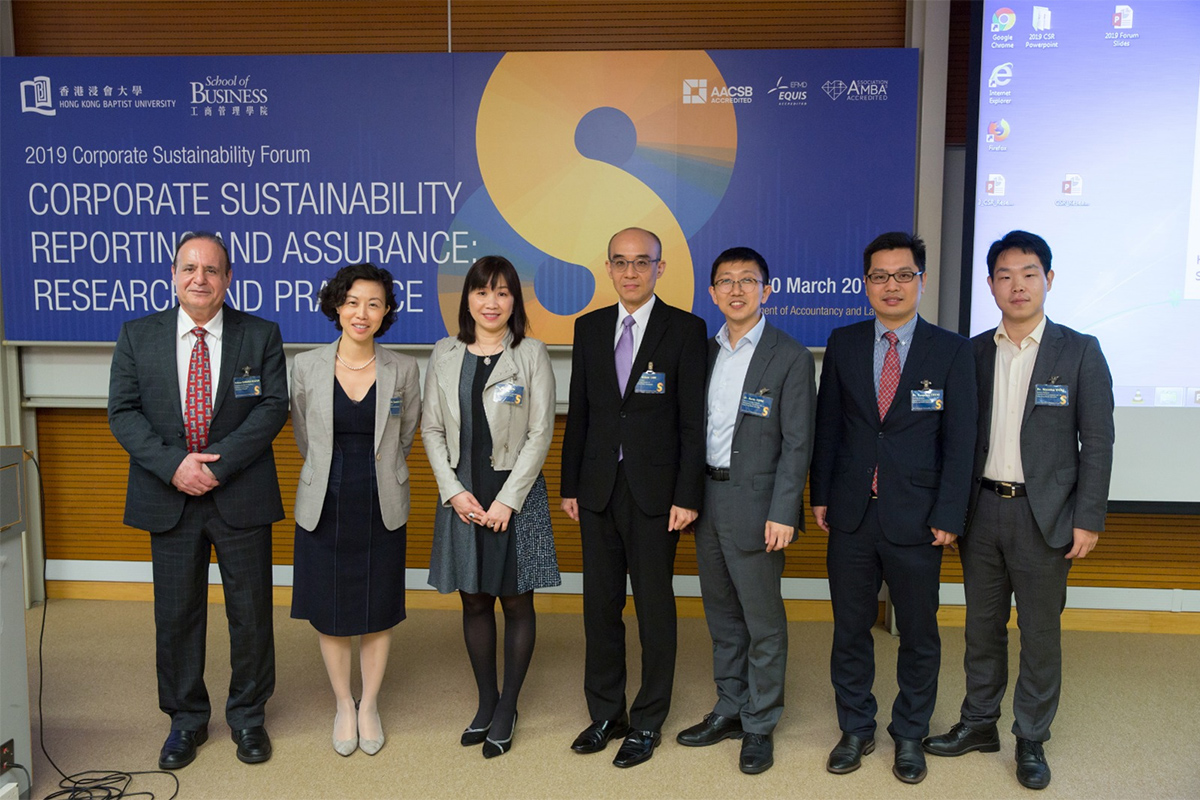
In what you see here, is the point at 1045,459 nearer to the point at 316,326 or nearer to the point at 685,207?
the point at 685,207


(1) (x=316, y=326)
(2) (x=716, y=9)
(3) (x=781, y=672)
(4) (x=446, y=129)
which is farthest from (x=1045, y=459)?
(1) (x=316, y=326)

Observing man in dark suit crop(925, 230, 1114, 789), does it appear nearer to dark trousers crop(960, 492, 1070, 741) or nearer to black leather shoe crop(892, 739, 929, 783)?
dark trousers crop(960, 492, 1070, 741)

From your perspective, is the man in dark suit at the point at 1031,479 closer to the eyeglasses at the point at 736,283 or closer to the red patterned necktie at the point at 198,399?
the eyeglasses at the point at 736,283

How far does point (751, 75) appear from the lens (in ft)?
13.0

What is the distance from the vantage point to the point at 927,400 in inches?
102

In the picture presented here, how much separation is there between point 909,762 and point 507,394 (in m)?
1.86

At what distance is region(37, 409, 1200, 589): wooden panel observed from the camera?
424cm

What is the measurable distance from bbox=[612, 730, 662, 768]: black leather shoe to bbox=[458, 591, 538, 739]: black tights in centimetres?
42

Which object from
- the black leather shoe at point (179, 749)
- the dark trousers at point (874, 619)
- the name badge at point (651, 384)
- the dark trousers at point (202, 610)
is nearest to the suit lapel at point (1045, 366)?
the dark trousers at point (874, 619)

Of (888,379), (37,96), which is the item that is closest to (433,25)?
(37,96)

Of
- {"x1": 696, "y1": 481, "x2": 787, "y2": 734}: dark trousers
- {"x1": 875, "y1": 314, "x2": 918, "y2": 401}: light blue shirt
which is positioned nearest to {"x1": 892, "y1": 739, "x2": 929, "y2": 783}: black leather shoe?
{"x1": 696, "y1": 481, "x2": 787, "y2": 734}: dark trousers

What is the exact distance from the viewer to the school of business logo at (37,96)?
13.5 feet

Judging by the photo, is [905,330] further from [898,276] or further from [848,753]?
[848,753]

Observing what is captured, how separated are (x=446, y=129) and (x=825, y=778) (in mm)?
3367
